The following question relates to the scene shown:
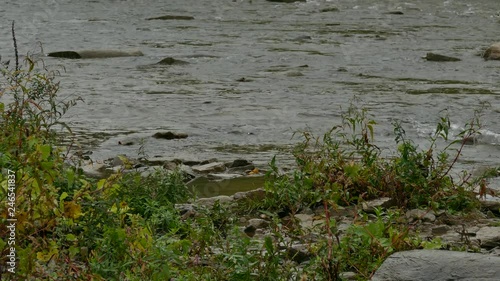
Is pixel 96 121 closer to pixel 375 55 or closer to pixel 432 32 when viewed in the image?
pixel 375 55

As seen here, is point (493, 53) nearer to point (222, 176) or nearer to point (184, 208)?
point (222, 176)

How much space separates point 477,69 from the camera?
11156mm

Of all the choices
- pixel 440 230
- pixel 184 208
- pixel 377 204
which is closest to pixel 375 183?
pixel 377 204

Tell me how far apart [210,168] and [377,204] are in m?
1.41

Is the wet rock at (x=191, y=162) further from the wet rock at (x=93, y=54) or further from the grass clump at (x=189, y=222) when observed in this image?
the wet rock at (x=93, y=54)

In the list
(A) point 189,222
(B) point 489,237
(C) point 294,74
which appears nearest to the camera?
(A) point 189,222

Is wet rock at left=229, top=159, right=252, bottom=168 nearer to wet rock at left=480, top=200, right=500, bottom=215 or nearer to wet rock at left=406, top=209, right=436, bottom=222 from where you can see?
wet rock at left=406, top=209, right=436, bottom=222

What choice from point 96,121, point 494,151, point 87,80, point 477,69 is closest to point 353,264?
→ point 494,151

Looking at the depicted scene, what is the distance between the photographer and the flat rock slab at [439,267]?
3.67 m

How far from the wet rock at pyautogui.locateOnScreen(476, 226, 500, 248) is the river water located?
6.38 feet

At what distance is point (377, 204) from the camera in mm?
5109

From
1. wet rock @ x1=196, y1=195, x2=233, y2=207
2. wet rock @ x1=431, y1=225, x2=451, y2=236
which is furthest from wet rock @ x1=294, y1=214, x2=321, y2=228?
wet rock @ x1=431, y1=225, x2=451, y2=236

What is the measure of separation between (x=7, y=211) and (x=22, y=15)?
559 inches

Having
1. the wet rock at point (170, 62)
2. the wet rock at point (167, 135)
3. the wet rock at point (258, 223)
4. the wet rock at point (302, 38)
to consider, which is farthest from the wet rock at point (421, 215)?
the wet rock at point (302, 38)
